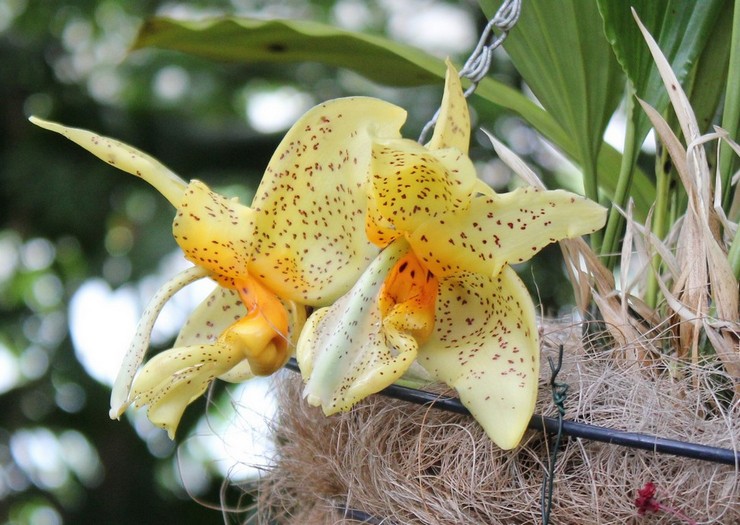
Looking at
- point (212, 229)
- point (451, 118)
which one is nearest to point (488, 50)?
point (451, 118)

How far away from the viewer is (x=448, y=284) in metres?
0.45

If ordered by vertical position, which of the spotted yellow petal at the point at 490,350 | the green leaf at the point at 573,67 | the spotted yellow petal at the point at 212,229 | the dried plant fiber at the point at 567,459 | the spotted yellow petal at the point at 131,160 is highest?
the green leaf at the point at 573,67

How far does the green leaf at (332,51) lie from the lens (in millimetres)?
640

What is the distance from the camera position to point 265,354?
45 centimetres

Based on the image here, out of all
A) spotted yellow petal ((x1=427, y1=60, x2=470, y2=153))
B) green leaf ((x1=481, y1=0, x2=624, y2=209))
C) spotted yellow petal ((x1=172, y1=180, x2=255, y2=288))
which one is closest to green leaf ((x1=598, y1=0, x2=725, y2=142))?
green leaf ((x1=481, y1=0, x2=624, y2=209))

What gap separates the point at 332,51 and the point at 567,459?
0.38 m

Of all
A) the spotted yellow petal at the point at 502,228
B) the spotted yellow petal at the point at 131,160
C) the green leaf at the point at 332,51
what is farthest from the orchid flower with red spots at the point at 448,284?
the green leaf at the point at 332,51

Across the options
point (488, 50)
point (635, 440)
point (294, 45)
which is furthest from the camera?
point (294, 45)

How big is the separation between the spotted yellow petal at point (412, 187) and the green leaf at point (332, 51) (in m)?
0.24

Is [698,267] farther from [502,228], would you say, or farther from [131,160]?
[131,160]

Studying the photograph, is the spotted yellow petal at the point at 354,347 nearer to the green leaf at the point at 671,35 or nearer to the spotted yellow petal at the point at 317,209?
the spotted yellow petal at the point at 317,209

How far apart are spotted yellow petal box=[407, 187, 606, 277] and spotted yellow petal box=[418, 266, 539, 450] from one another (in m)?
0.02

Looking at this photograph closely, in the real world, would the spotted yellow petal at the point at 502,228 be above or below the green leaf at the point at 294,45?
above

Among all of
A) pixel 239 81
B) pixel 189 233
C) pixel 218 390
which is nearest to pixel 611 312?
pixel 189 233
